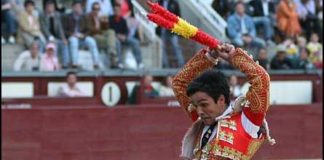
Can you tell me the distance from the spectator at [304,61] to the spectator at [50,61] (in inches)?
133

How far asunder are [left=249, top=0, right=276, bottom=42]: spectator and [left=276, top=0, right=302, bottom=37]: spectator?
0.35 ft

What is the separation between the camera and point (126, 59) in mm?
11992

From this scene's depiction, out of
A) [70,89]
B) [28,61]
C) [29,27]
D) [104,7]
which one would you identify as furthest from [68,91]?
[104,7]

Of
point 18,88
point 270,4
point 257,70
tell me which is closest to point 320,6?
point 270,4

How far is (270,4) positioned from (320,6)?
3.54 feet

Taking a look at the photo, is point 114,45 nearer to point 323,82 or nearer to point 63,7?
point 63,7

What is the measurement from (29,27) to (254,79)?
812 centimetres

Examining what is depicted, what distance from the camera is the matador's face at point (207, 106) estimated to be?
3.23m

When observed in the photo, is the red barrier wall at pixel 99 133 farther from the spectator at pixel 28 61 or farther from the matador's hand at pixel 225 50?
the matador's hand at pixel 225 50

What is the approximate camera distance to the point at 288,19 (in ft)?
43.9

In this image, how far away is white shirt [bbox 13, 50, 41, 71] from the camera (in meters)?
11.1

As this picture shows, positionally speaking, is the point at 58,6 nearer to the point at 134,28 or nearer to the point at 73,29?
the point at 73,29

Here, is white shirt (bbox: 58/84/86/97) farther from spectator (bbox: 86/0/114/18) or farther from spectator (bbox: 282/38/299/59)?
spectator (bbox: 282/38/299/59)

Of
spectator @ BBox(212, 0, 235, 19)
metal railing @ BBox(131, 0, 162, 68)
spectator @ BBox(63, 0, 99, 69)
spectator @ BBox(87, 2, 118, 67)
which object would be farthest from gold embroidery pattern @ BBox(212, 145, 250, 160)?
spectator @ BBox(212, 0, 235, 19)
